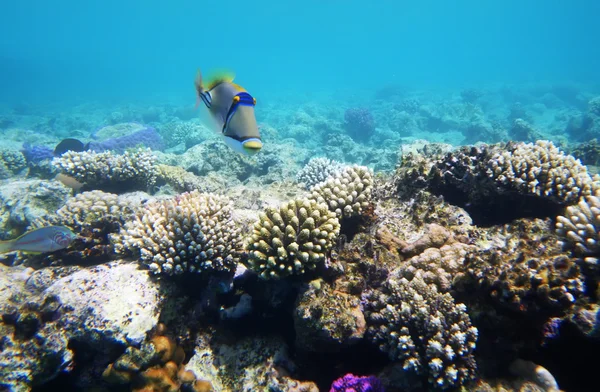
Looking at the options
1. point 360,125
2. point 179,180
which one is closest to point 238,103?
point 179,180

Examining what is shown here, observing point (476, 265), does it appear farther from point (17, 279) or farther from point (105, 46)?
point (105, 46)

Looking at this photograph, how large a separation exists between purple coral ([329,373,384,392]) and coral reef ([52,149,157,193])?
643cm

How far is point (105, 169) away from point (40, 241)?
320cm

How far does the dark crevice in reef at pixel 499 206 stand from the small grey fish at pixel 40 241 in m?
5.39

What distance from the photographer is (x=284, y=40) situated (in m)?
153

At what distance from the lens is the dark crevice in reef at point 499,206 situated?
354cm

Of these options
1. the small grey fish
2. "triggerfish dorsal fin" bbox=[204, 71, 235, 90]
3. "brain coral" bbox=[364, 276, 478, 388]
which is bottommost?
the small grey fish

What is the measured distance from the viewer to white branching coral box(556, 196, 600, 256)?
7.91 ft

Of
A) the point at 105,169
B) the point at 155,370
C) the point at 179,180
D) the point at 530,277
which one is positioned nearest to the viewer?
the point at 530,277

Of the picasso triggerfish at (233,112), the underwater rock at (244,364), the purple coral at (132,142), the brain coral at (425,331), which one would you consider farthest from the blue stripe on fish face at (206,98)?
the purple coral at (132,142)

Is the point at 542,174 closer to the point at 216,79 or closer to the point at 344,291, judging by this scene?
the point at 344,291

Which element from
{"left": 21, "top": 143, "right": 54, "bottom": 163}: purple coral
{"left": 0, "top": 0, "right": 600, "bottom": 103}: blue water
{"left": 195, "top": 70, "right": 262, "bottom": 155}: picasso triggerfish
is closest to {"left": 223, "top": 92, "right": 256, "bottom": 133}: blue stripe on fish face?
{"left": 195, "top": 70, "right": 262, "bottom": 155}: picasso triggerfish

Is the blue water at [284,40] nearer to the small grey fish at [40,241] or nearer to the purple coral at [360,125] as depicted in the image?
the purple coral at [360,125]

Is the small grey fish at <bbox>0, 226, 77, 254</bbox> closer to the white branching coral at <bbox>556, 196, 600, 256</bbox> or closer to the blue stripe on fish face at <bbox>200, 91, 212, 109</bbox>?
the blue stripe on fish face at <bbox>200, 91, 212, 109</bbox>
